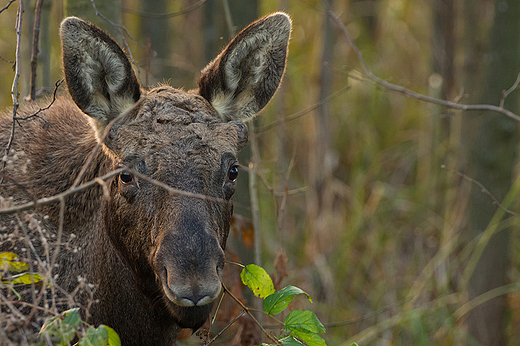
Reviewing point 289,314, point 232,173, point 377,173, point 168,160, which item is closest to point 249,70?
point 232,173

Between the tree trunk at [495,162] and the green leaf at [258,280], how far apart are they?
4.70m

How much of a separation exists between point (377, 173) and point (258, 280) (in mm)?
7314

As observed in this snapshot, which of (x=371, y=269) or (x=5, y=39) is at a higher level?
(x=5, y=39)

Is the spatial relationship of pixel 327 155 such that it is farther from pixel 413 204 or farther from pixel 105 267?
pixel 105 267

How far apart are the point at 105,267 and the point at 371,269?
578 cm

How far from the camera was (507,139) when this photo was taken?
7219 mm

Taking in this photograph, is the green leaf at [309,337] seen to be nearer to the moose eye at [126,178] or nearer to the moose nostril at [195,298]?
the moose nostril at [195,298]

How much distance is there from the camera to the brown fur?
3184mm

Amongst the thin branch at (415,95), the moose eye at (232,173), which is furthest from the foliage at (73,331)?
the thin branch at (415,95)

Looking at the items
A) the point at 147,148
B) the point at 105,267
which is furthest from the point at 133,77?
the point at 105,267

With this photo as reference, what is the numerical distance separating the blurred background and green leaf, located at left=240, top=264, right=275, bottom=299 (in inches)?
65.2

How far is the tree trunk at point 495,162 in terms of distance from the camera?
7.16 metres

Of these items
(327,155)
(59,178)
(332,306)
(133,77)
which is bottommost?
(332,306)

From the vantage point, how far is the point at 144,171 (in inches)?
132
